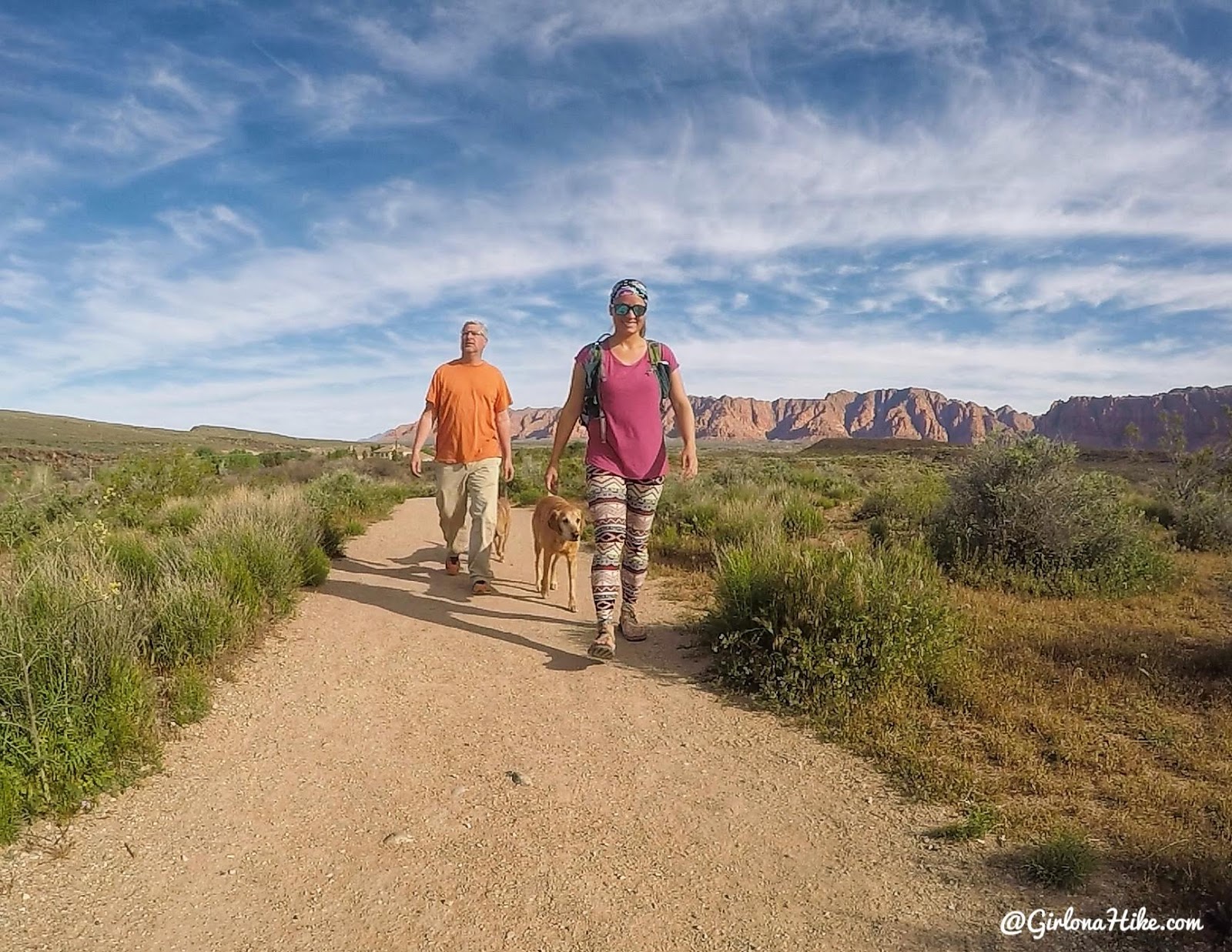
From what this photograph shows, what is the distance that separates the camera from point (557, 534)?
6527 mm

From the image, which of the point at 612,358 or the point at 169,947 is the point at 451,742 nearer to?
the point at 169,947

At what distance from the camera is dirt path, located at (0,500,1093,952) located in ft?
8.36

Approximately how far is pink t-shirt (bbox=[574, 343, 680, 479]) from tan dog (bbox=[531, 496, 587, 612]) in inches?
52.0

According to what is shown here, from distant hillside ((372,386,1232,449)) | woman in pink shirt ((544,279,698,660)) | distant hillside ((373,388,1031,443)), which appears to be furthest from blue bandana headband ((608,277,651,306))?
distant hillside ((373,388,1031,443))

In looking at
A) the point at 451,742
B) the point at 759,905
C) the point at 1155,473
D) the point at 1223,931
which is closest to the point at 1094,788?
the point at 1223,931

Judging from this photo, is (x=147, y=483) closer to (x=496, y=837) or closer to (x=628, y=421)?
(x=628, y=421)

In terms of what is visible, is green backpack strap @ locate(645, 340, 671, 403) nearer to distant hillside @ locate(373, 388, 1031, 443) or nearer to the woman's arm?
the woman's arm

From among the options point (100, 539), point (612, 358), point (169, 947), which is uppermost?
point (612, 358)

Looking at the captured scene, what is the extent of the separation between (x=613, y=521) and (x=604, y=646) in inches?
32.9

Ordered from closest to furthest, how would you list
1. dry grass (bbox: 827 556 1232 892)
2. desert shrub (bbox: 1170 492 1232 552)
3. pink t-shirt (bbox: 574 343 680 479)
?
dry grass (bbox: 827 556 1232 892)
pink t-shirt (bbox: 574 343 680 479)
desert shrub (bbox: 1170 492 1232 552)

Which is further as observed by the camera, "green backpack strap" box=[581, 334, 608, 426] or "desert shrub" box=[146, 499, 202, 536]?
"desert shrub" box=[146, 499, 202, 536]

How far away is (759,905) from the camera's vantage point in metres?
2.68

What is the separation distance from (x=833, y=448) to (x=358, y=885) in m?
64.4

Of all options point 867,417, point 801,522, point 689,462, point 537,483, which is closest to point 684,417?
point 689,462
